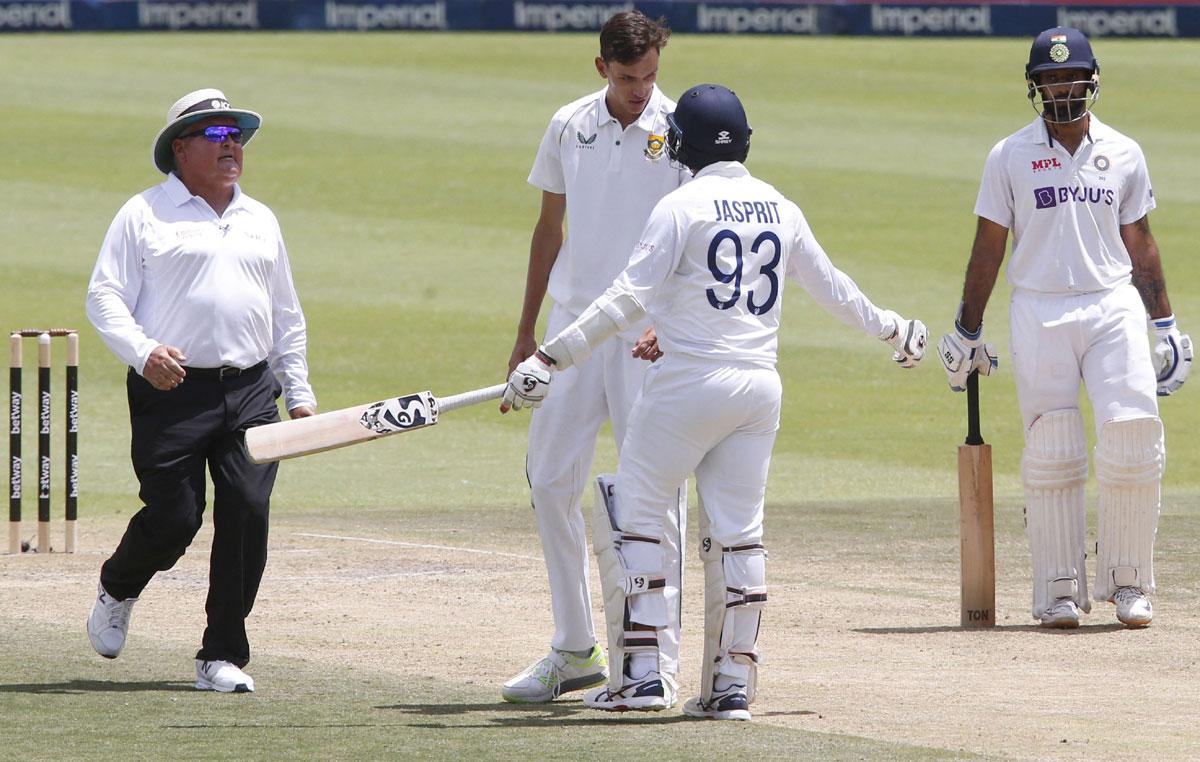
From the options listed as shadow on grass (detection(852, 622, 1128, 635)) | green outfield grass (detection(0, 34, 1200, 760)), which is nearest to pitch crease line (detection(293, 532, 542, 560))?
green outfield grass (detection(0, 34, 1200, 760))

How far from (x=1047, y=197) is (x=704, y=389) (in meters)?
2.21

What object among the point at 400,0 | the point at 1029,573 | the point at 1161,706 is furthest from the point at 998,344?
the point at 400,0

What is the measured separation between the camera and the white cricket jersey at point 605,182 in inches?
253

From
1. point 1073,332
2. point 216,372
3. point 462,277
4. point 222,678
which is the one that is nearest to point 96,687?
point 222,678

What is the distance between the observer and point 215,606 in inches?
262

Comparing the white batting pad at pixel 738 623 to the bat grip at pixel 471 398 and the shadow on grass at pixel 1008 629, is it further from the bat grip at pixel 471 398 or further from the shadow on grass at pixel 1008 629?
the shadow on grass at pixel 1008 629

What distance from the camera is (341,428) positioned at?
20.6 ft

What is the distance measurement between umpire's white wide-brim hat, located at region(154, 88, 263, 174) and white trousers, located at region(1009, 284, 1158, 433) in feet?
9.24

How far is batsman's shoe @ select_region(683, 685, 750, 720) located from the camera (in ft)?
19.1

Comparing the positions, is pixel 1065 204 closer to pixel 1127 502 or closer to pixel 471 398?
pixel 1127 502

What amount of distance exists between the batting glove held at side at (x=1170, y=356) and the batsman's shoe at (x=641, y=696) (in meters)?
2.74

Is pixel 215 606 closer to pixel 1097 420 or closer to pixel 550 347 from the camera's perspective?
pixel 550 347

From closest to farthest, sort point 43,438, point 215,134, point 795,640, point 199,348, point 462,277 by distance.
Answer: point 199,348, point 215,134, point 795,640, point 43,438, point 462,277

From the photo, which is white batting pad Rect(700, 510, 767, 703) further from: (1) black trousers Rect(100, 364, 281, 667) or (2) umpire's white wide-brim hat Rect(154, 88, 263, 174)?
(2) umpire's white wide-brim hat Rect(154, 88, 263, 174)
